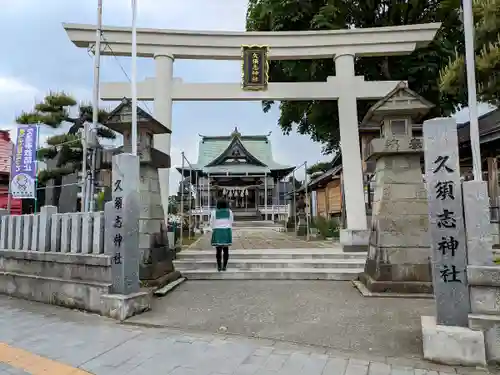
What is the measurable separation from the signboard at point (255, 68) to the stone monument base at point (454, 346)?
883 cm

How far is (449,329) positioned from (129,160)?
15.4 ft

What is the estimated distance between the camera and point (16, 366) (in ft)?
11.9

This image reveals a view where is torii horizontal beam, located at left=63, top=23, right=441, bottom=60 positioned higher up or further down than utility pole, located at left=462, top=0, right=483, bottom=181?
higher up

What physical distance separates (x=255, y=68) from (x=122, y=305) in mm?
8099

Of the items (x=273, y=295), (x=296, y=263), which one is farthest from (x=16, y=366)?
(x=296, y=263)

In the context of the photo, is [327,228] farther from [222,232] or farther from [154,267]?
[154,267]

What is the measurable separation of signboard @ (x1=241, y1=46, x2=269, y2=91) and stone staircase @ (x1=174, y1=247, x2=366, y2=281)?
5.05m

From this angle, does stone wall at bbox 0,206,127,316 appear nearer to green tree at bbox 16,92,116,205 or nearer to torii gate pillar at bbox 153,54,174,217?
torii gate pillar at bbox 153,54,174,217

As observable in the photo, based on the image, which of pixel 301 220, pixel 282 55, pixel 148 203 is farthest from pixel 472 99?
pixel 301 220

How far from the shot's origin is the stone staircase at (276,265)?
7887mm

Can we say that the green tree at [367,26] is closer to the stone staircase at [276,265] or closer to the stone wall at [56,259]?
the stone staircase at [276,265]

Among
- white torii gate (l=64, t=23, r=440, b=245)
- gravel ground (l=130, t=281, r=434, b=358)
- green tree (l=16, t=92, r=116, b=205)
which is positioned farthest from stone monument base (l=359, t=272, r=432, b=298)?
green tree (l=16, t=92, r=116, b=205)

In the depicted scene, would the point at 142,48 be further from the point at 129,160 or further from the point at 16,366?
the point at 16,366

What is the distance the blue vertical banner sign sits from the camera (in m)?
10.4
